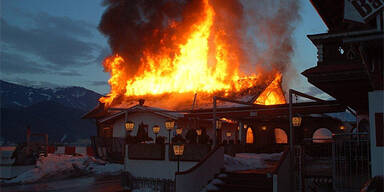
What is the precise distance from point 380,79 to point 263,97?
76.6 feet

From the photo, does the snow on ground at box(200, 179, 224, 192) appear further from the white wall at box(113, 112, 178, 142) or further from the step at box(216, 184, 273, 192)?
the white wall at box(113, 112, 178, 142)

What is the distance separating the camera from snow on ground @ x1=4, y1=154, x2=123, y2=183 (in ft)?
74.8

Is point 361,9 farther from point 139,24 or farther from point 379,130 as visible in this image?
point 139,24

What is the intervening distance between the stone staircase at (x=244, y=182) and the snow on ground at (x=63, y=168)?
13.6 metres

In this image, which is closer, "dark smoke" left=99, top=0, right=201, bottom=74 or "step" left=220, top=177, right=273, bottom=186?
"step" left=220, top=177, right=273, bottom=186

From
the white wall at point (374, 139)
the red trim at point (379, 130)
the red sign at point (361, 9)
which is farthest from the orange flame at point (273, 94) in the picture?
the red sign at point (361, 9)

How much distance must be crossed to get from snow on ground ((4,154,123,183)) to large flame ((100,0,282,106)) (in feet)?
42.7

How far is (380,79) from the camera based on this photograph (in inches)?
350

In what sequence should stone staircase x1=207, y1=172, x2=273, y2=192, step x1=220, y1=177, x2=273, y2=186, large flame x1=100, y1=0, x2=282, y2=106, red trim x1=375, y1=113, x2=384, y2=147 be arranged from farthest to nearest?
large flame x1=100, y1=0, x2=282, y2=106 < step x1=220, y1=177, x2=273, y2=186 < stone staircase x1=207, y1=172, x2=273, y2=192 < red trim x1=375, y1=113, x2=384, y2=147

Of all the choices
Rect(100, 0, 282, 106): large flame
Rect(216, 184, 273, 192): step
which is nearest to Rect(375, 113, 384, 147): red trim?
Rect(216, 184, 273, 192): step

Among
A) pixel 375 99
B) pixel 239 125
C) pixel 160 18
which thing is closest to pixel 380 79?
pixel 375 99

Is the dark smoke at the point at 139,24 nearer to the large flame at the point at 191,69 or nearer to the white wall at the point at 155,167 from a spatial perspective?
the large flame at the point at 191,69

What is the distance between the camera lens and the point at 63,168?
25016 millimetres

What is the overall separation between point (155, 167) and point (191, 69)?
77.6 ft
